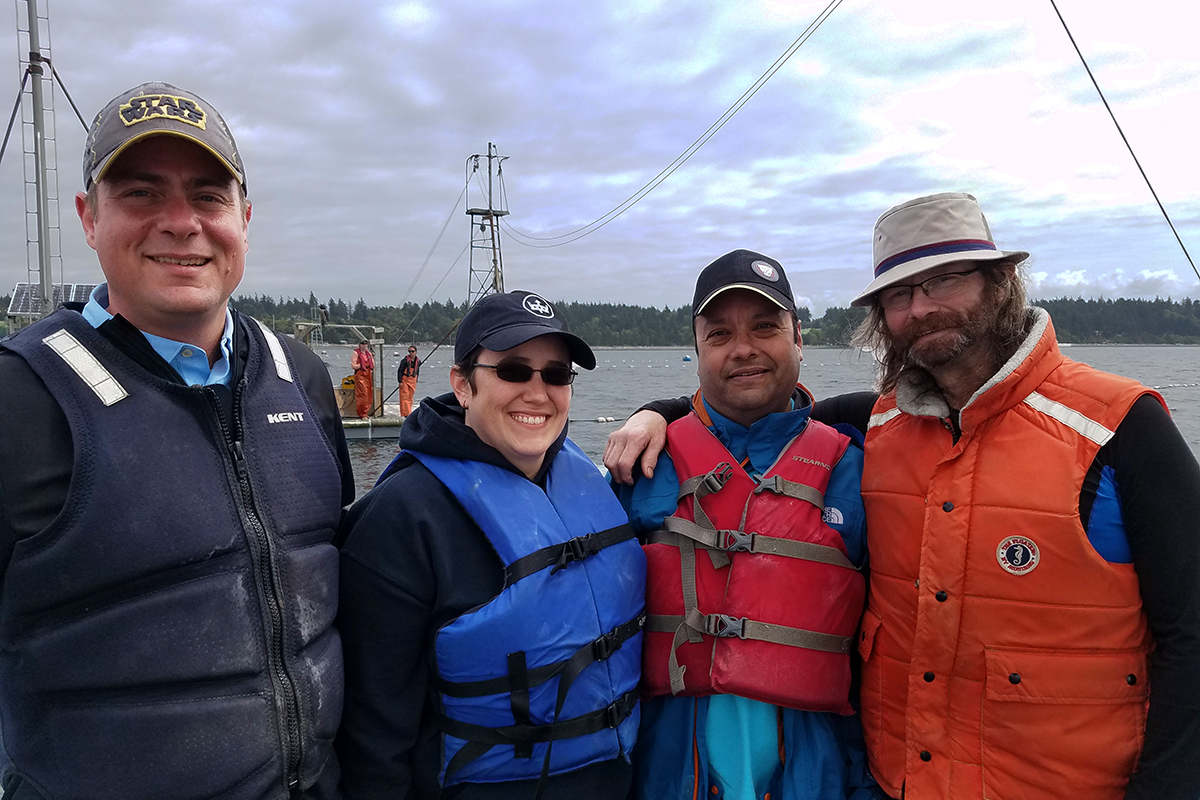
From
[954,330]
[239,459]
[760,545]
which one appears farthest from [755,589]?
[239,459]

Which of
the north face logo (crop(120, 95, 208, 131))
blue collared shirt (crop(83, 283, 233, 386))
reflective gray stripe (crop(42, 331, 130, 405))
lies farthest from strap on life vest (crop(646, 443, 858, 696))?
the north face logo (crop(120, 95, 208, 131))

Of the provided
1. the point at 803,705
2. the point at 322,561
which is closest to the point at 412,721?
the point at 322,561

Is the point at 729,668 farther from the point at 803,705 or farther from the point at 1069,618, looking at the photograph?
the point at 1069,618

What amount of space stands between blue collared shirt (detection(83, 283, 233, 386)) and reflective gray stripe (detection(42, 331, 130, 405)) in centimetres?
11

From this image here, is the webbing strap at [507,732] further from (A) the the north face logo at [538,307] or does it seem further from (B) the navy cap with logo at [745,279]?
(B) the navy cap with logo at [745,279]

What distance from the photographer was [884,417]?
2.79 m

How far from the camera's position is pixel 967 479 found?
91.4 inches

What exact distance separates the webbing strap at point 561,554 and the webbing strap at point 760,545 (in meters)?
0.29

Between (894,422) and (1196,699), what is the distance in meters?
1.20

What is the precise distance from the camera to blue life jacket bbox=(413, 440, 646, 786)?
2.26 metres

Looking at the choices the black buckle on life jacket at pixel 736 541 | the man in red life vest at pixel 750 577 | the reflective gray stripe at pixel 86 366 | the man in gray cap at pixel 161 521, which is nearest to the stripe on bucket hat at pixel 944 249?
the man in red life vest at pixel 750 577

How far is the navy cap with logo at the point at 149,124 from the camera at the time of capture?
1.89 meters

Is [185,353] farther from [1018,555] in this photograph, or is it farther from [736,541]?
[1018,555]

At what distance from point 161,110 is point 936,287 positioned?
2.54 meters
